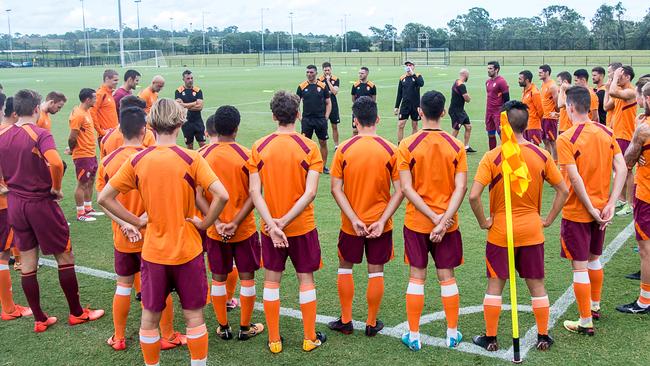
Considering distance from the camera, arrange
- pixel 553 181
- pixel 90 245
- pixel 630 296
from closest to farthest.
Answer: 1. pixel 553 181
2. pixel 630 296
3. pixel 90 245

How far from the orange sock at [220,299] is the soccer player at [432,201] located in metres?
1.70

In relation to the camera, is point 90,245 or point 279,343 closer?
point 279,343

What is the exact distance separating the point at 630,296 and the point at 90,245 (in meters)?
7.03

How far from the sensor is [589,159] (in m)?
5.33

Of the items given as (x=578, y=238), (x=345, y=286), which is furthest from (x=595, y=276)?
(x=345, y=286)

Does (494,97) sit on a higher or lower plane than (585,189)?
higher

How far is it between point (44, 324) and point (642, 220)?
19.7 feet

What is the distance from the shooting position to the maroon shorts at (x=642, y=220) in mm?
5742

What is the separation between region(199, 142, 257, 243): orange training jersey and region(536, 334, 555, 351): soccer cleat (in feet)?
9.00

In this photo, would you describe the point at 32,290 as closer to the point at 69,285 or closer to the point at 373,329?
the point at 69,285

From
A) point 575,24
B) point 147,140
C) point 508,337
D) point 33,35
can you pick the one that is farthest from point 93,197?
point 33,35

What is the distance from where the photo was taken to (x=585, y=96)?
5.32 m

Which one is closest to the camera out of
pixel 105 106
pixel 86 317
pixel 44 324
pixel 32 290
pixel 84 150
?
pixel 32 290

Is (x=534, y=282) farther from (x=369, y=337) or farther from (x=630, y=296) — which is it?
(x=630, y=296)
